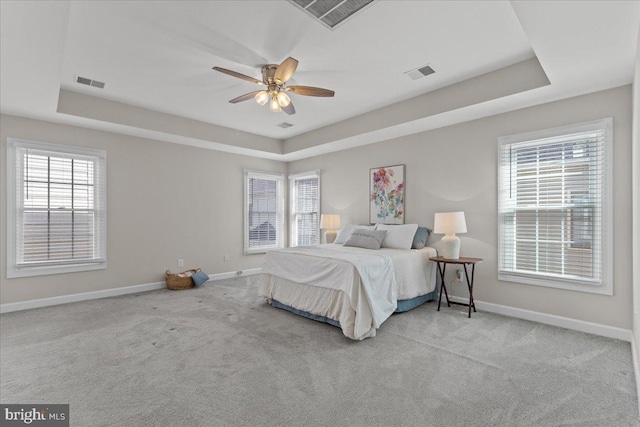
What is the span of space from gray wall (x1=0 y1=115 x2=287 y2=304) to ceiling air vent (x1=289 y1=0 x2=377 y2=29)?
3911 millimetres

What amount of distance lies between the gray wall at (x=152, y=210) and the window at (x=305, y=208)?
115 centimetres

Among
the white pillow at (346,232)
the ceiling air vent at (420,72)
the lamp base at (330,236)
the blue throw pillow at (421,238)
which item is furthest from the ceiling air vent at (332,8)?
the lamp base at (330,236)

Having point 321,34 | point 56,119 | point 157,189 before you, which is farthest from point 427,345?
point 56,119

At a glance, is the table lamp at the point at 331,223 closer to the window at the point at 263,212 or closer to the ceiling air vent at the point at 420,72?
the window at the point at 263,212

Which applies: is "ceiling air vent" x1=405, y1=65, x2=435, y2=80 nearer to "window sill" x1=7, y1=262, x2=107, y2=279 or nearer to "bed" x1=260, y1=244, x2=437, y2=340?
"bed" x1=260, y1=244, x2=437, y2=340

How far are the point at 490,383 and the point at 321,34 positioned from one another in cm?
312

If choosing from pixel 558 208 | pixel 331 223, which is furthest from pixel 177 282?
pixel 558 208

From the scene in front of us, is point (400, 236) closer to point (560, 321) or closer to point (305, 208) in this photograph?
point (560, 321)

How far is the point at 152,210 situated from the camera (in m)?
5.15

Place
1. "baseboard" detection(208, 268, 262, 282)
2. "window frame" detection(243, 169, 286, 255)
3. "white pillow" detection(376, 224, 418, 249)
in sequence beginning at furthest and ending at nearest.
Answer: "window frame" detection(243, 169, 286, 255) → "baseboard" detection(208, 268, 262, 282) → "white pillow" detection(376, 224, 418, 249)

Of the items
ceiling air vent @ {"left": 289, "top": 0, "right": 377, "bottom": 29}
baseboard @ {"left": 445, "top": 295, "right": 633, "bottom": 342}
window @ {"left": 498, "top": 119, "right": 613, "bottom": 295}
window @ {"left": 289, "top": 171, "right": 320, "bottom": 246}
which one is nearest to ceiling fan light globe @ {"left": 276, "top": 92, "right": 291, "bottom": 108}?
ceiling air vent @ {"left": 289, "top": 0, "right": 377, "bottom": 29}

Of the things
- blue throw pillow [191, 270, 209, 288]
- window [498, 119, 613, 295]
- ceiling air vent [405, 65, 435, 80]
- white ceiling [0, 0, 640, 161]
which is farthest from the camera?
blue throw pillow [191, 270, 209, 288]

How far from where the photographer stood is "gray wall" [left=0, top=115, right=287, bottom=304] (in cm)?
419

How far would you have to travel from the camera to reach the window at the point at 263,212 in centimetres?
644
